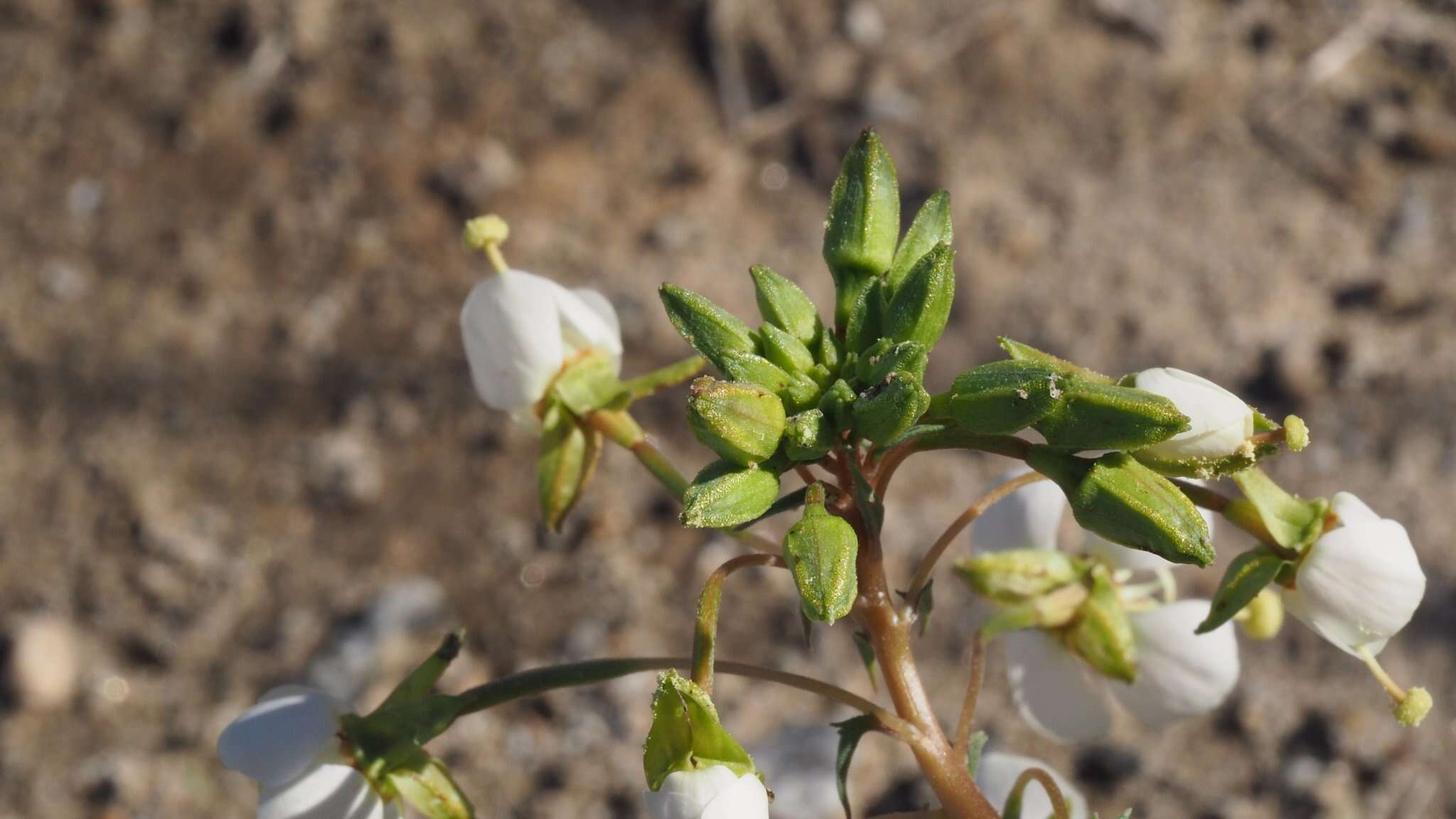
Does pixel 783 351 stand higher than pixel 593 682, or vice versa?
pixel 783 351

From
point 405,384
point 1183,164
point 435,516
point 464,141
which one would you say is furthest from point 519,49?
point 1183,164

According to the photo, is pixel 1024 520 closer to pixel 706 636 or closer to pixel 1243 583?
pixel 1243 583

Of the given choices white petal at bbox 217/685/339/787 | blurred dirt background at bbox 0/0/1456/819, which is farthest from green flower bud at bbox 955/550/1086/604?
blurred dirt background at bbox 0/0/1456/819

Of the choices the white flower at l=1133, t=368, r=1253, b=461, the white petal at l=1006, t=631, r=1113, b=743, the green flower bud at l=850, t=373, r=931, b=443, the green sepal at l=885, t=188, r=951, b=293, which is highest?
the green sepal at l=885, t=188, r=951, b=293

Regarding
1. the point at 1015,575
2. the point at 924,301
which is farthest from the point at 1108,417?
the point at 1015,575

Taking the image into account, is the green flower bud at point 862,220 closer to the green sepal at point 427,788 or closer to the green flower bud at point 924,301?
the green flower bud at point 924,301

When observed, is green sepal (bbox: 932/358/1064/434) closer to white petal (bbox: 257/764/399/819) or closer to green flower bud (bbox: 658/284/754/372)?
Result: green flower bud (bbox: 658/284/754/372)

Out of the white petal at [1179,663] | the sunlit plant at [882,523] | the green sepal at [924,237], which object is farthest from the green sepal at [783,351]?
the white petal at [1179,663]
